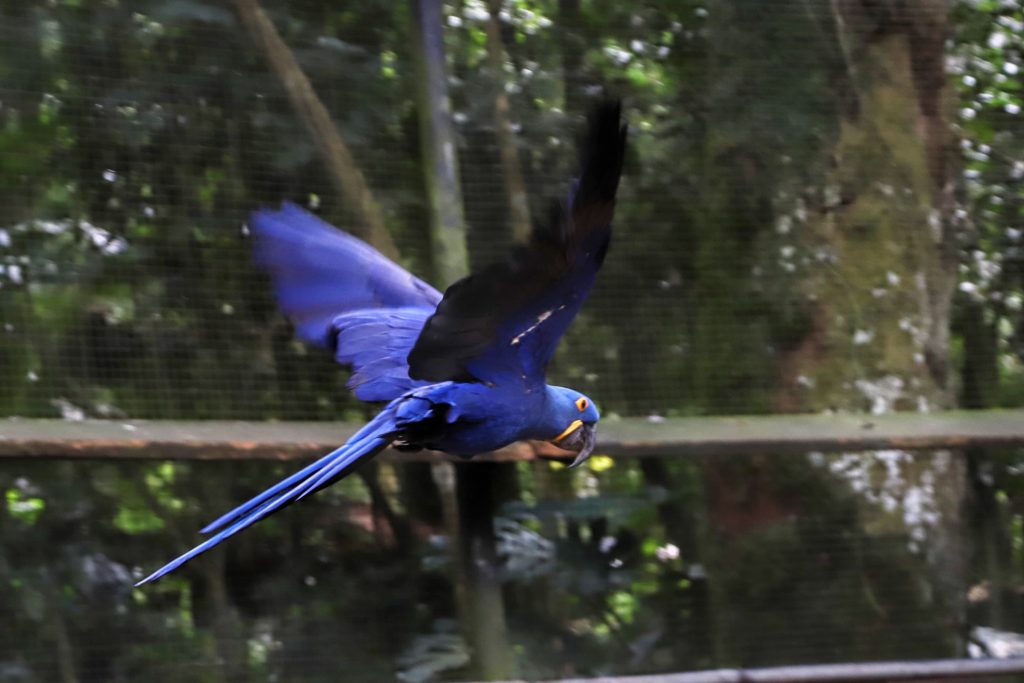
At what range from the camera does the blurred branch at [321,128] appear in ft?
7.77

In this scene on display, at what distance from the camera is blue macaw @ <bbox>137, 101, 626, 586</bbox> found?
1359mm

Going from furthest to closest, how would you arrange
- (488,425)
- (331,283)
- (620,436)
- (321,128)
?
(321,128) < (620,436) < (331,283) < (488,425)

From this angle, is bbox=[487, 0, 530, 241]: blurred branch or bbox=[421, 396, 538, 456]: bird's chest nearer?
bbox=[421, 396, 538, 456]: bird's chest

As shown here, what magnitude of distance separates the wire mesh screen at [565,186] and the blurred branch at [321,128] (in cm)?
1

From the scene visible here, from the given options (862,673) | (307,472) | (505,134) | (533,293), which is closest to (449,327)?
(533,293)

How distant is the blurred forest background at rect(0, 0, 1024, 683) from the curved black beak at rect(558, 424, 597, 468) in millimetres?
571

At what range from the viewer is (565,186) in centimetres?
248

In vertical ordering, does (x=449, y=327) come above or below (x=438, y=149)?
below

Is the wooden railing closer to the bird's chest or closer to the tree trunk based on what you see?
the tree trunk

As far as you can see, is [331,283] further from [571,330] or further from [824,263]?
[824,263]

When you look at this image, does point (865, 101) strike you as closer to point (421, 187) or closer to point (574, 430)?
point (421, 187)

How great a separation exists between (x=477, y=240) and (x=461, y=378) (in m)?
0.86

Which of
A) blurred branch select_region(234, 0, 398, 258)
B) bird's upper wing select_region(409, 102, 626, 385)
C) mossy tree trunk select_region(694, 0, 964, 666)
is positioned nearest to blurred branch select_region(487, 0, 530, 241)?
blurred branch select_region(234, 0, 398, 258)

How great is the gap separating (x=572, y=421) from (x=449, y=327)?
378 mm
